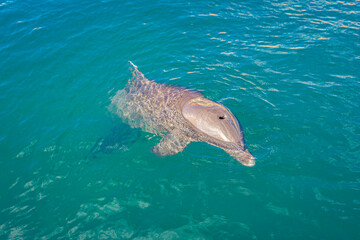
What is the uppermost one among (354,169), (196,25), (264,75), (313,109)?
(196,25)

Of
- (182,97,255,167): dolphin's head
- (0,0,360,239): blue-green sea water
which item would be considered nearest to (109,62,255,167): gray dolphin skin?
(182,97,255,167): dolphin's head

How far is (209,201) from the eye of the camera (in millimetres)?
5918

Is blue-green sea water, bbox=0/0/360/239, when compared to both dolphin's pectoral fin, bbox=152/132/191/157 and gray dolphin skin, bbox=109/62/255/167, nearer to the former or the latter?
dolphin's pectoral fin, bbox=152/132/191/157

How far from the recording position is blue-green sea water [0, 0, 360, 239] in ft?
18.6

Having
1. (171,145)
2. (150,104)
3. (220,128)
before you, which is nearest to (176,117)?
(171,145)

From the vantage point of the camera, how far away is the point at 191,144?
721cm

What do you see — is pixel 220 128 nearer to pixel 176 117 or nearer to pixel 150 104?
pixel 176 117

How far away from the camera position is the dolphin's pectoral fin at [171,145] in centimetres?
708

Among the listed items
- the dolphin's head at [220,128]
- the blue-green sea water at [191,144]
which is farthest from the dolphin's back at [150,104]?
the dolphin's head at [220,128]

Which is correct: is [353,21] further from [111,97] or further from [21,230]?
[21,230]

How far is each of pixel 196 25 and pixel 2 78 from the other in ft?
32.7

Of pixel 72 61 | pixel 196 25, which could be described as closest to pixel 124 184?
pixel 72 61

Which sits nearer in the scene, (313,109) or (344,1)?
(313,109)

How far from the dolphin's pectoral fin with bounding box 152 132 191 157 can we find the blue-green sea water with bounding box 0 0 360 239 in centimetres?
20
